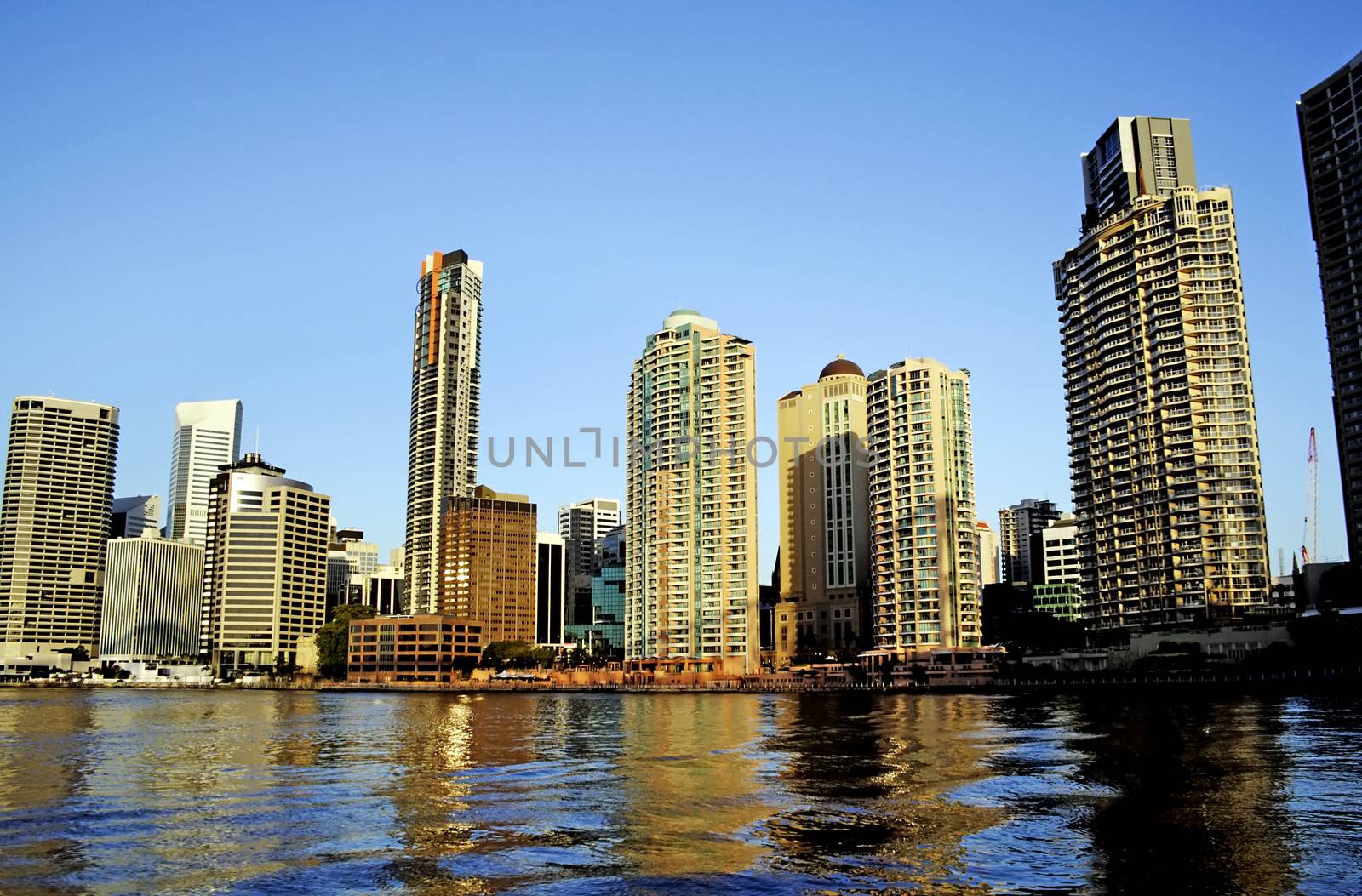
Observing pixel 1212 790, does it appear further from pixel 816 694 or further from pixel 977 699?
pixel 816 694

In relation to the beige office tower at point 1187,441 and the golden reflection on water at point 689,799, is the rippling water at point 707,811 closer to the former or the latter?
the golden reflection on water at point 689,799

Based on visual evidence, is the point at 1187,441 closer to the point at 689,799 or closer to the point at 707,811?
the point at 689,799

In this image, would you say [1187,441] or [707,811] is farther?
[1187,441]

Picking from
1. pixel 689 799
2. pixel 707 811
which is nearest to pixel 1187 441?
pixel 689 799

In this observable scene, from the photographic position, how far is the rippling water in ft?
133

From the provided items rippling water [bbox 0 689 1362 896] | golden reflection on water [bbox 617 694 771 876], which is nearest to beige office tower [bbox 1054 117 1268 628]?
rippling water [bbox 0 689 1362 896]

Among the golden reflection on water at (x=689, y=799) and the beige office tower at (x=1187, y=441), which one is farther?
the beige office tower at (x=1187, y=441)

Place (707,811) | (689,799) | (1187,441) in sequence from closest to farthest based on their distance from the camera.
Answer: (707,811)
(689,799)
(1187,441)

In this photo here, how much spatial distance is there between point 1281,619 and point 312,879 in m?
173

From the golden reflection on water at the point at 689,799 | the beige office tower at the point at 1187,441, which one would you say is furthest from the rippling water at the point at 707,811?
the beige office tower at the point at 1187,441

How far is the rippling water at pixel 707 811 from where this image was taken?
40406 millimetres

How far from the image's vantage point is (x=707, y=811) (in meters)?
55.0

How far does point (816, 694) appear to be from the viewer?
198500mm

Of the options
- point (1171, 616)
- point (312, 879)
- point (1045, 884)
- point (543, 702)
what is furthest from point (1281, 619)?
point (312, 879)
